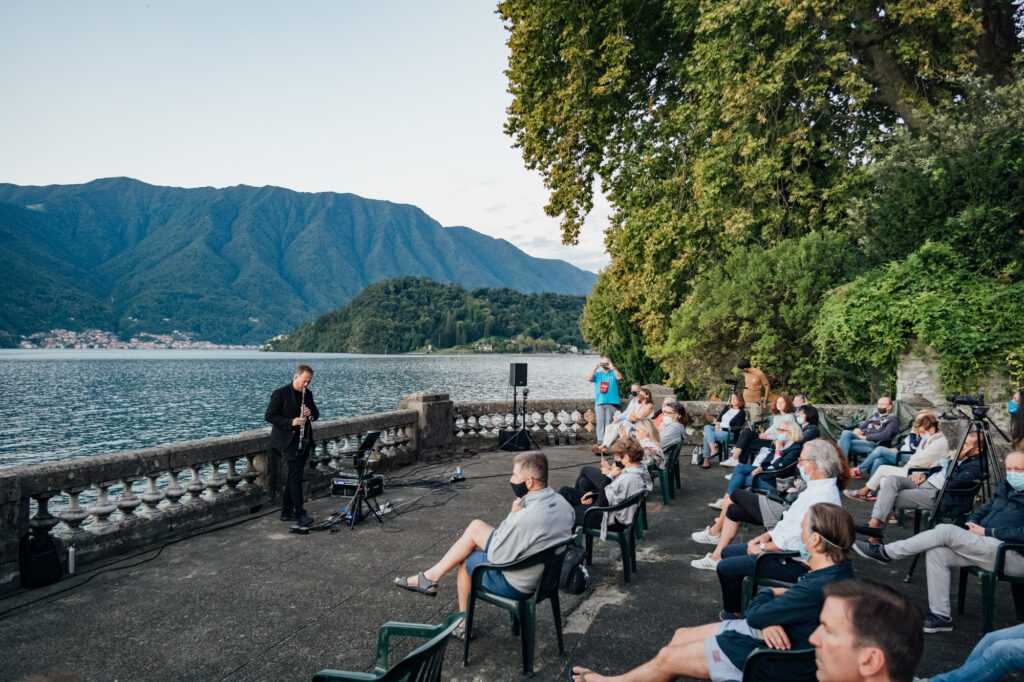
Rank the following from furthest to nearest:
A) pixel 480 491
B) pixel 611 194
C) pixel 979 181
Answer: pixel 611 194 → pixel 979 181 → pixel 480 491

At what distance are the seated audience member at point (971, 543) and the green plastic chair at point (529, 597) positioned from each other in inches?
100

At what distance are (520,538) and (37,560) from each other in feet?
12.8

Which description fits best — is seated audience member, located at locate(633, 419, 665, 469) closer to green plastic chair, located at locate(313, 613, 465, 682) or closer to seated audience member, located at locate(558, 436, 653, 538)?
seated audience member, located at locate(558, 436, 653, 538)

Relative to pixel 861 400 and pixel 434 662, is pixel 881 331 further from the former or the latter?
pixel 434 662

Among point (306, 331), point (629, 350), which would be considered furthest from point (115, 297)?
point (629, 350)

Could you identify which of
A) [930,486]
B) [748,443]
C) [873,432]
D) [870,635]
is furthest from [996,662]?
[873,432]

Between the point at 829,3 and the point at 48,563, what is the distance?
44.8ft

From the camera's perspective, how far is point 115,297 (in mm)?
178375

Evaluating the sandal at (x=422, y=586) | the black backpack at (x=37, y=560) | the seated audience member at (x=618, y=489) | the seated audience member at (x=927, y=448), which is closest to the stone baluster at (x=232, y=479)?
the black backpack at (x=37, y=560)

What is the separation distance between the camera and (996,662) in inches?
98.0

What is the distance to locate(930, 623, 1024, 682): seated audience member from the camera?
2.46 m

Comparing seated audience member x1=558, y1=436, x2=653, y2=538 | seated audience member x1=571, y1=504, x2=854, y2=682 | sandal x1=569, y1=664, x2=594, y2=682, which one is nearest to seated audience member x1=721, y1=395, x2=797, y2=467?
seated audience member x1=558, y1=436, x2=653, y2=538

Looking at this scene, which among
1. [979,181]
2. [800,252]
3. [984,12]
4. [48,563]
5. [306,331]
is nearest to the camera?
[48,563]

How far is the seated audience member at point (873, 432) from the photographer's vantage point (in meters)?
8.84
